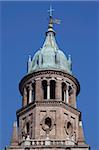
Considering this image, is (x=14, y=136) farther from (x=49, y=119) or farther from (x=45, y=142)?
(x=49, y=119)

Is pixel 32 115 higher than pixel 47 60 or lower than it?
lower

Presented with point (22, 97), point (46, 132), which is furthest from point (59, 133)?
point (22, 97)

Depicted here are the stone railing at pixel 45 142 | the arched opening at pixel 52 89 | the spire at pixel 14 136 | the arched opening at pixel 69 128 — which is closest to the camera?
the stone railing at pixel 45 142

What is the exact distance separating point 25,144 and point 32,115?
2920mm

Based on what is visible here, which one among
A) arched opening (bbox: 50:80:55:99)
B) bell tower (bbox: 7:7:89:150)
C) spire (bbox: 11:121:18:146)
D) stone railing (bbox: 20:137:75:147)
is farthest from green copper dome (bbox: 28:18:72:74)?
stone railing (bbox: 20:137:75:147)

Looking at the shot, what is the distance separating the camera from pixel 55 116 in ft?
193

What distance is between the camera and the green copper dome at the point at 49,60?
61.6m

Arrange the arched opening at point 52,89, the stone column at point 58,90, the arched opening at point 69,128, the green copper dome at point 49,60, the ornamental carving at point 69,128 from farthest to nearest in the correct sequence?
the green copper dome at point 49,60
the arched opening at point 52,89
the stone column at point 58,90
the arched opening at point 69,128
the ornamental carving at point 69,128

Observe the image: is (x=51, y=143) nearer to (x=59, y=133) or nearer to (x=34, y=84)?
(x=59, y=133)

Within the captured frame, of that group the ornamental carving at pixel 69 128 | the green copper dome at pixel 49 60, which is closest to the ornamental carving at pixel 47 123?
the ornamental carving at pixel 69 128

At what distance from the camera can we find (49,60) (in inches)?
2450

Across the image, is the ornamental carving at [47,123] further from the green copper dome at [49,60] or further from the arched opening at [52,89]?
the green copper dome at [49,60]

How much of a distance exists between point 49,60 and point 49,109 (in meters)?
4.59

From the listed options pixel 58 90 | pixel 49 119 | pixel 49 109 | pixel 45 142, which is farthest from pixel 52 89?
pixel 45 142
